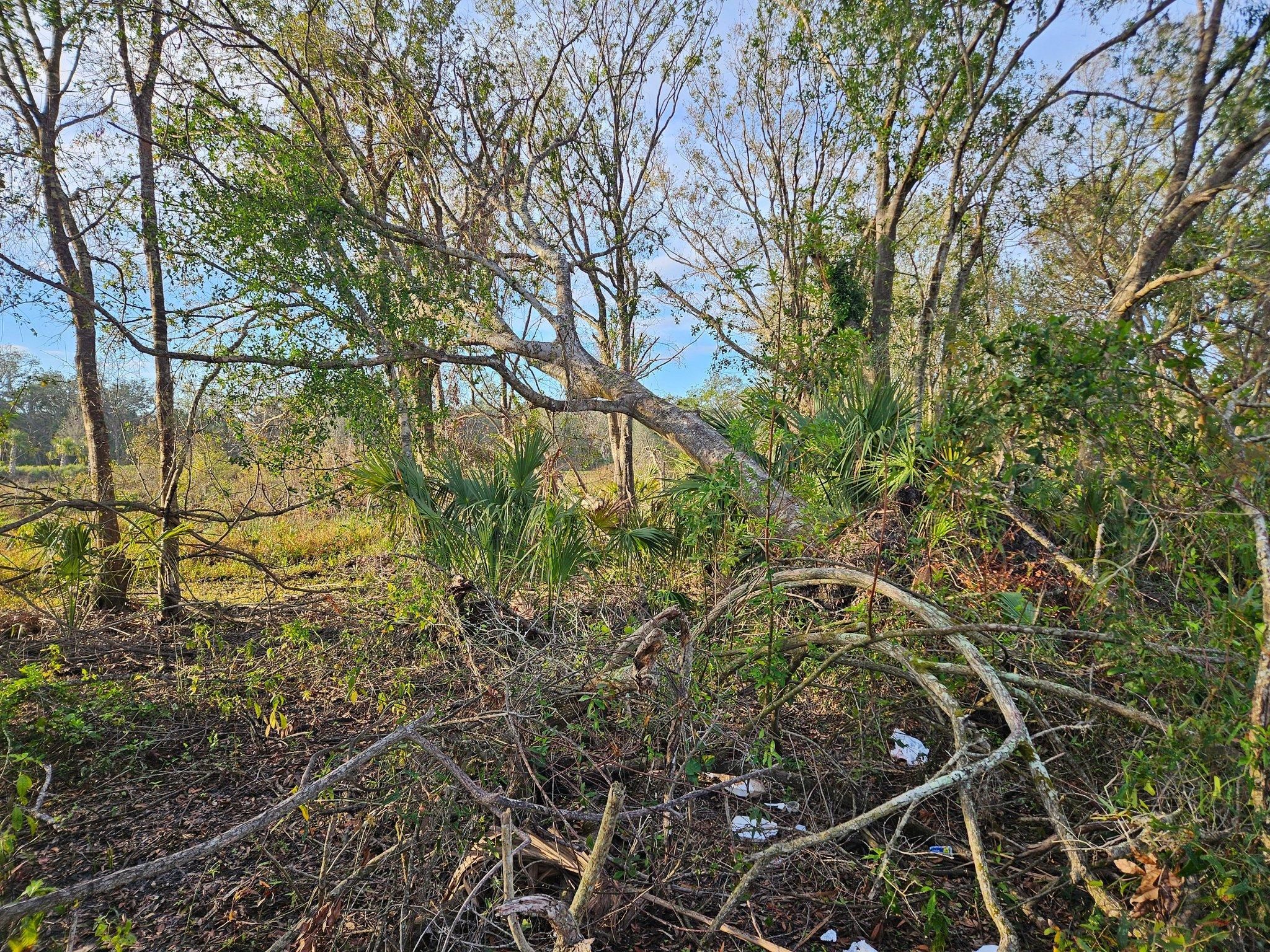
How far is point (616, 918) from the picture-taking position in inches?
87.9

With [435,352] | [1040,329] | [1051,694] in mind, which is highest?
[435,352]

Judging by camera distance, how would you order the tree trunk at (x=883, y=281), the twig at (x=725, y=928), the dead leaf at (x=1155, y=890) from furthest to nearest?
the tree trunk at (x=883, y=281)
the twig at (x=725, y=928)
the dead leaf at (x=1155, y=890)

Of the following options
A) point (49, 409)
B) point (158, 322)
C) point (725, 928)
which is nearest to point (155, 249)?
point (158, 322)

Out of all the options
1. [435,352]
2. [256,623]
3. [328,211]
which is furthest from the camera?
[435,352]

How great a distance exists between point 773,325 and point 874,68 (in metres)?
5.77

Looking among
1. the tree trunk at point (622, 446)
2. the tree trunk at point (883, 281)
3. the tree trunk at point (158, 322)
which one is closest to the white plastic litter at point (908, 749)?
the tree trunk at point (158, 322)

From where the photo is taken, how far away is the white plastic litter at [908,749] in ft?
9.96

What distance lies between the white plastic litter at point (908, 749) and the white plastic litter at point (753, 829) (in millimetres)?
845

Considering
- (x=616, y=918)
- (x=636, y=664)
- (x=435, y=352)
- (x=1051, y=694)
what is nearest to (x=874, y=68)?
(x=435, y=352)

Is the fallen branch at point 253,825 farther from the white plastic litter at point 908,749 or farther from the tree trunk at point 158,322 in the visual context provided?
the tree trunk at point 158,322

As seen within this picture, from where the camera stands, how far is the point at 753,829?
235cm

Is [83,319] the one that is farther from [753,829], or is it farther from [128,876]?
[753,829]

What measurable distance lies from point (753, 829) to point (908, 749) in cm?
119

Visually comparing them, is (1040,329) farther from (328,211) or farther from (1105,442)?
(328,211)
